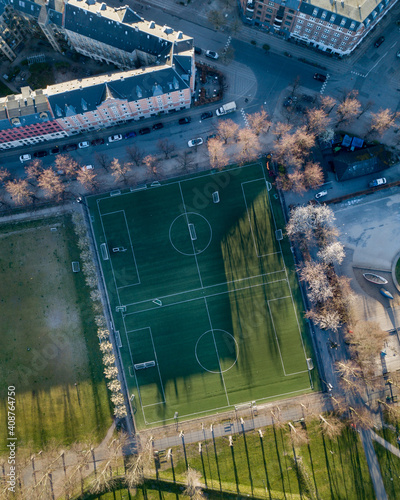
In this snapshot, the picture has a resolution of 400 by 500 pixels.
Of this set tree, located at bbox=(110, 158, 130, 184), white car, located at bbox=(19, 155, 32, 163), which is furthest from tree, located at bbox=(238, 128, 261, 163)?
white car, located at bbox=(19, 155, 32, 163)

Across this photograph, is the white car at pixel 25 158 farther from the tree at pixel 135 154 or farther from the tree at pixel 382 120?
the tree at pixel 382 120

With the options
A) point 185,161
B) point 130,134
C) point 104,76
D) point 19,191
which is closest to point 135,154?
point 130,134

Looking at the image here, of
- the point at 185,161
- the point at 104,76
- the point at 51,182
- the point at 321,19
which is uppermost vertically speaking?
the point at 321,19

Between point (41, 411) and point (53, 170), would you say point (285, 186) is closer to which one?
point (53, 170)

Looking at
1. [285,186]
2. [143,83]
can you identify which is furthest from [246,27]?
[285,186]

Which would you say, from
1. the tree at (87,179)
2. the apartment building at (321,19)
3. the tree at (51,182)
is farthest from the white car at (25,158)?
the apartment building at (321,19)

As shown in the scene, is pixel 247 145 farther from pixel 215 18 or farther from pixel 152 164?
pixel 215 18

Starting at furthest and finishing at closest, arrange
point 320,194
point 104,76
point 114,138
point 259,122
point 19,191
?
1. point 114,138
2. point 320,194
3. point 259,122
4. point 19,191
5. point 104,76
